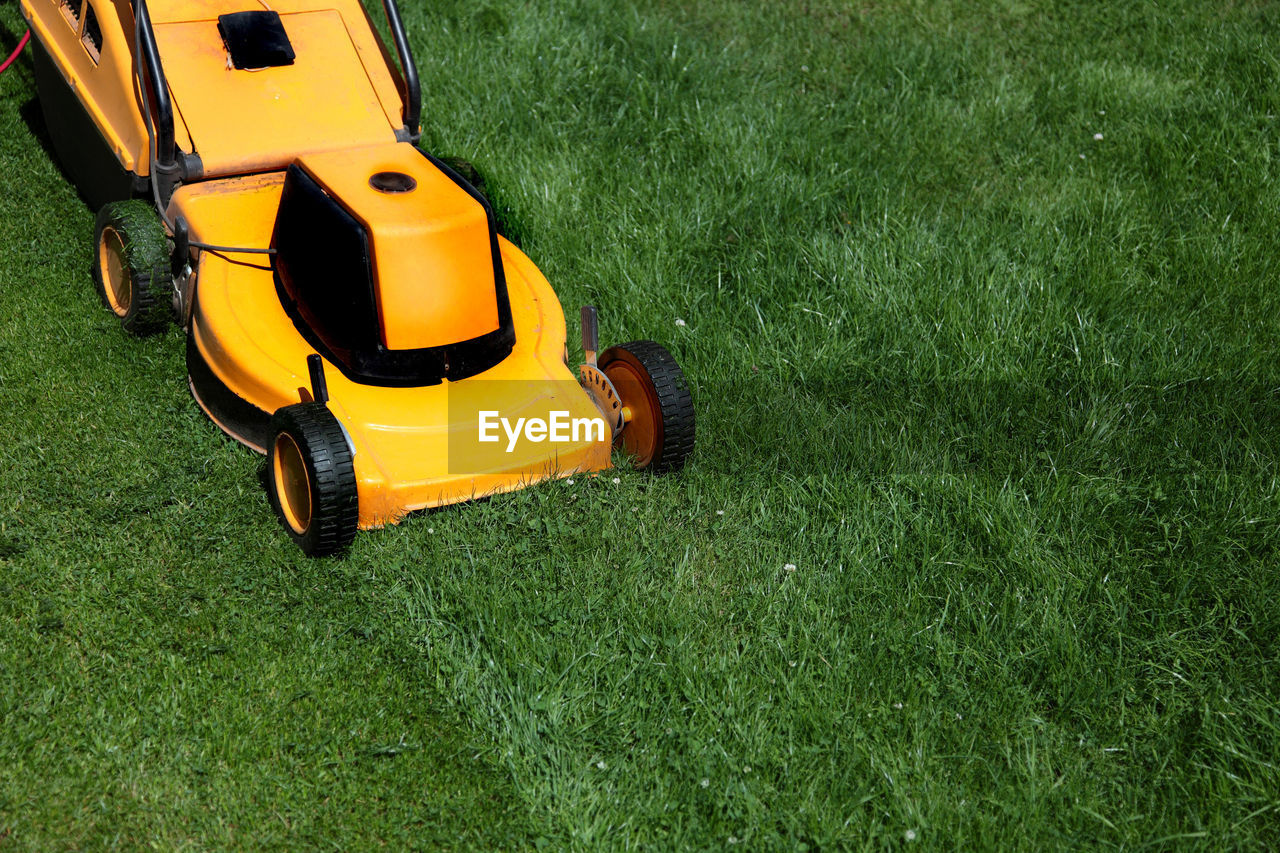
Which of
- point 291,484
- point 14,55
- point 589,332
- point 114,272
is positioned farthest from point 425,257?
point 14,55

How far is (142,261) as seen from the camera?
368 cm

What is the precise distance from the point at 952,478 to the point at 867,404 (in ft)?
1.49

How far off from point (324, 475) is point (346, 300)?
537 millimetres

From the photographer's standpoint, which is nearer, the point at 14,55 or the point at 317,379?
the point at 317,379

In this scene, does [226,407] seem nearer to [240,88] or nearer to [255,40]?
[240,88]

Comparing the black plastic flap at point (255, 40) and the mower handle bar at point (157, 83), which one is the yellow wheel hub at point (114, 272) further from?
the black plastic flap at point (255, 40)

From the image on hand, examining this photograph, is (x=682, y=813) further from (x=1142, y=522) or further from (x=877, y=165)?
(x=877, y=165)

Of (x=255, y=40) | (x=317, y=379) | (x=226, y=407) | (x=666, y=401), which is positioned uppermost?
(x=255, y=40)

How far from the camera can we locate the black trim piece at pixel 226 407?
336cm

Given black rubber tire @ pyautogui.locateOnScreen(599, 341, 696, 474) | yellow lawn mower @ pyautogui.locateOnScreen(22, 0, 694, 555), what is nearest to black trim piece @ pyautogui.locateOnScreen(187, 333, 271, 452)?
yellow lawn mower @ pyautogui.locateOnScreen(22, 0, 694, 555)

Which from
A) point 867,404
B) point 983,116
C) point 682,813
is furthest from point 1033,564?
point 983,116

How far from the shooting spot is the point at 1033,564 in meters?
3.16

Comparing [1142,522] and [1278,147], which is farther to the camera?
[1278,147]

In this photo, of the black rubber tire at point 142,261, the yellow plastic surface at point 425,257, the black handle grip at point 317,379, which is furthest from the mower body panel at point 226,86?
the black handle grip at point 317,379
